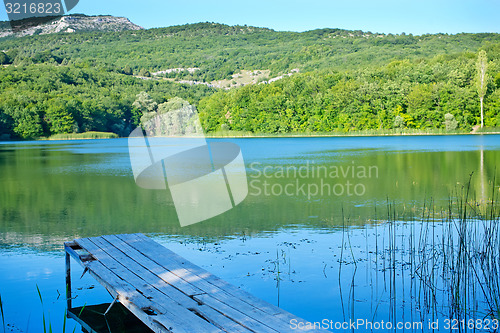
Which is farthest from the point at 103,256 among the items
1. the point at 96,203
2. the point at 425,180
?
the point at 425,180

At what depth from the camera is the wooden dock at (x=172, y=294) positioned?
2.72 m

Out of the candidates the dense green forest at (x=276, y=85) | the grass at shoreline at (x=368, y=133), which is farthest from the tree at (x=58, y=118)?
the grass at shoreline at (x=368, y=133)

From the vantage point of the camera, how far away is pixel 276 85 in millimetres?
71250

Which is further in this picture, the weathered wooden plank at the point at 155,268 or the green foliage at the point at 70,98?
the green foliage at the point at 70,98

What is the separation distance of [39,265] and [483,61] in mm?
51577

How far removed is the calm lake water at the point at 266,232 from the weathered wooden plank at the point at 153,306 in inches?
22.9

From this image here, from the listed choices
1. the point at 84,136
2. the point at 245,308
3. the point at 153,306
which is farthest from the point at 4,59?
the point at 245,308

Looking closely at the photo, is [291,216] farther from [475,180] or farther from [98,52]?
[98,52]

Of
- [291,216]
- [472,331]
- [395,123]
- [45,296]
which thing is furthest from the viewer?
[395,123]

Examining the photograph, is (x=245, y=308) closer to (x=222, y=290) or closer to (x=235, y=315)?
(x=235, y=315)

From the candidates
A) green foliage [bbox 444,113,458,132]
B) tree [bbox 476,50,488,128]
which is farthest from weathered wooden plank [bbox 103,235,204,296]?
tree [bbox 476,50,488,128]

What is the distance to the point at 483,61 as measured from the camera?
49.2 m

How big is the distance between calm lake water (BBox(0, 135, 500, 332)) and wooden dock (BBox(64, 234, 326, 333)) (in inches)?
18.7

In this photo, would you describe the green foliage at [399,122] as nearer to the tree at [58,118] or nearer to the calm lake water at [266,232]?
the tree at [58,118]
